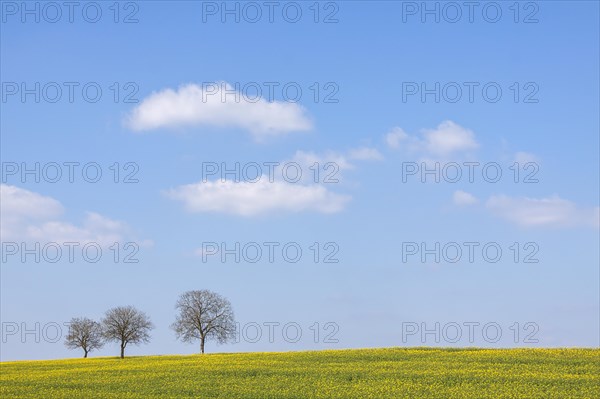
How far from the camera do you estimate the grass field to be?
142 feet

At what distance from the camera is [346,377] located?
48031mm

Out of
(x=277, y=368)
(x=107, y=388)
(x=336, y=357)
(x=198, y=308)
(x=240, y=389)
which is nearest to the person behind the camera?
(x=240, y=389)

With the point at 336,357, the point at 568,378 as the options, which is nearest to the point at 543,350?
the point at 568,378

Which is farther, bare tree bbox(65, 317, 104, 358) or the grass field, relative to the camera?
bare tree bbox(65, 317, 104, 358)

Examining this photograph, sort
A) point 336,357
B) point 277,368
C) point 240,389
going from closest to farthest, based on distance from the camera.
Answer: point 240,389 → point 277,368 → point 336,357

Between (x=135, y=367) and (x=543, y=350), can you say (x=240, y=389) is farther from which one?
(x=543, y=350)

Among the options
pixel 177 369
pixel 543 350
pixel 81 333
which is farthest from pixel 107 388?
pixel 81 333

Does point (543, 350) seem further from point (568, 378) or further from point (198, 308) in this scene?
point (198, 308)

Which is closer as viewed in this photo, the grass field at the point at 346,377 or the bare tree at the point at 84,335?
the grass field at the point at 346,377

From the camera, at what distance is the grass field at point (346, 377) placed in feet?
142

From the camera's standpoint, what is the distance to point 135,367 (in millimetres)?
59156

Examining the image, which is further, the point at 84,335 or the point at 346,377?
the point at 84,335

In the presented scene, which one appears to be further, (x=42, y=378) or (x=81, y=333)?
(x=81, y=333)

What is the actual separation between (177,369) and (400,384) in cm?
1948
